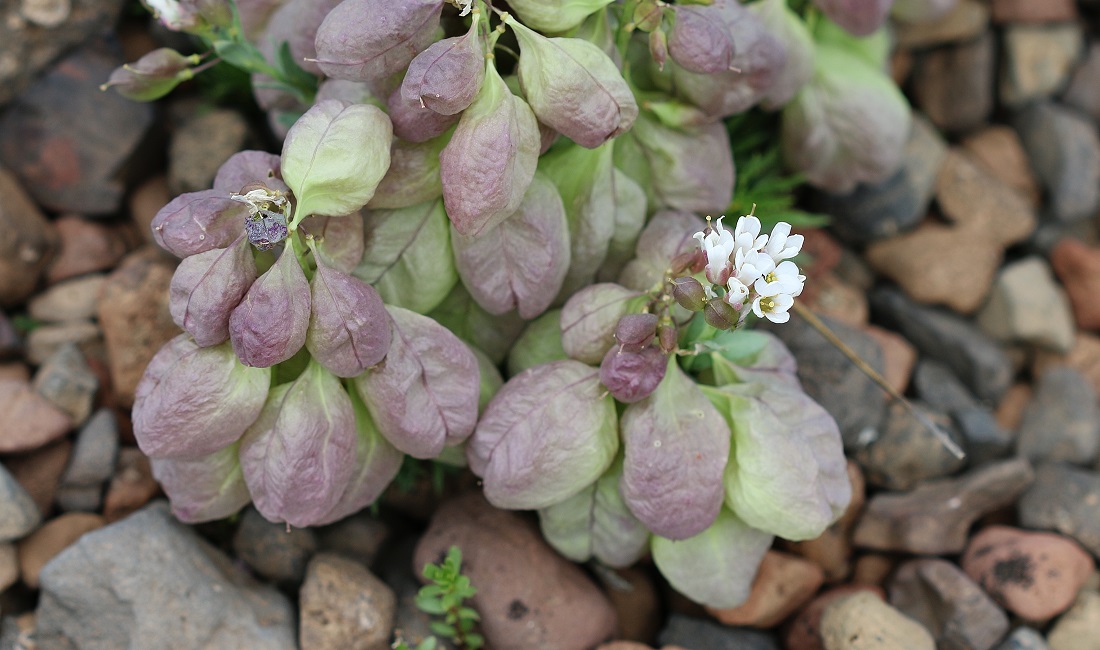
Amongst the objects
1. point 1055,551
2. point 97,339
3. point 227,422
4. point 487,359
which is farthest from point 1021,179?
point 97,339

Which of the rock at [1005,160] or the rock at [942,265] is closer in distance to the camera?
the rock at [942,265]

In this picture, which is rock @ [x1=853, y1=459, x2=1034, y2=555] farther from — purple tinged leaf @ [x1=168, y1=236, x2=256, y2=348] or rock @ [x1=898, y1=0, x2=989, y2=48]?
purple tinged leaf @ [x1=168, y1=236, x2=256, y2=348]

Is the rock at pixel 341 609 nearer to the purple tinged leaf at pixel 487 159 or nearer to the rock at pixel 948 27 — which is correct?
the purple tinged leaf at pixel 487 159

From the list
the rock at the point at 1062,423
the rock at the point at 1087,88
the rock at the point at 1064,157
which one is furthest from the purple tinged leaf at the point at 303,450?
the rock at the point at 1087,88

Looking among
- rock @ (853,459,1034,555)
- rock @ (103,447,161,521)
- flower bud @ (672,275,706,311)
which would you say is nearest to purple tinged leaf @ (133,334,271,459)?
rock @ (103,447,161,521)

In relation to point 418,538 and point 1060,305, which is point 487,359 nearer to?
point 418,538

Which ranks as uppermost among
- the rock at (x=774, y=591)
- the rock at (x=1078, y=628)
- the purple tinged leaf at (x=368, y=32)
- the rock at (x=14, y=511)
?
the purple tinged leaf at (x=368, y=32)

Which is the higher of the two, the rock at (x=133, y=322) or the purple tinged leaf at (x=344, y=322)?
the purple tinged leaf at (x=344, y=322)
